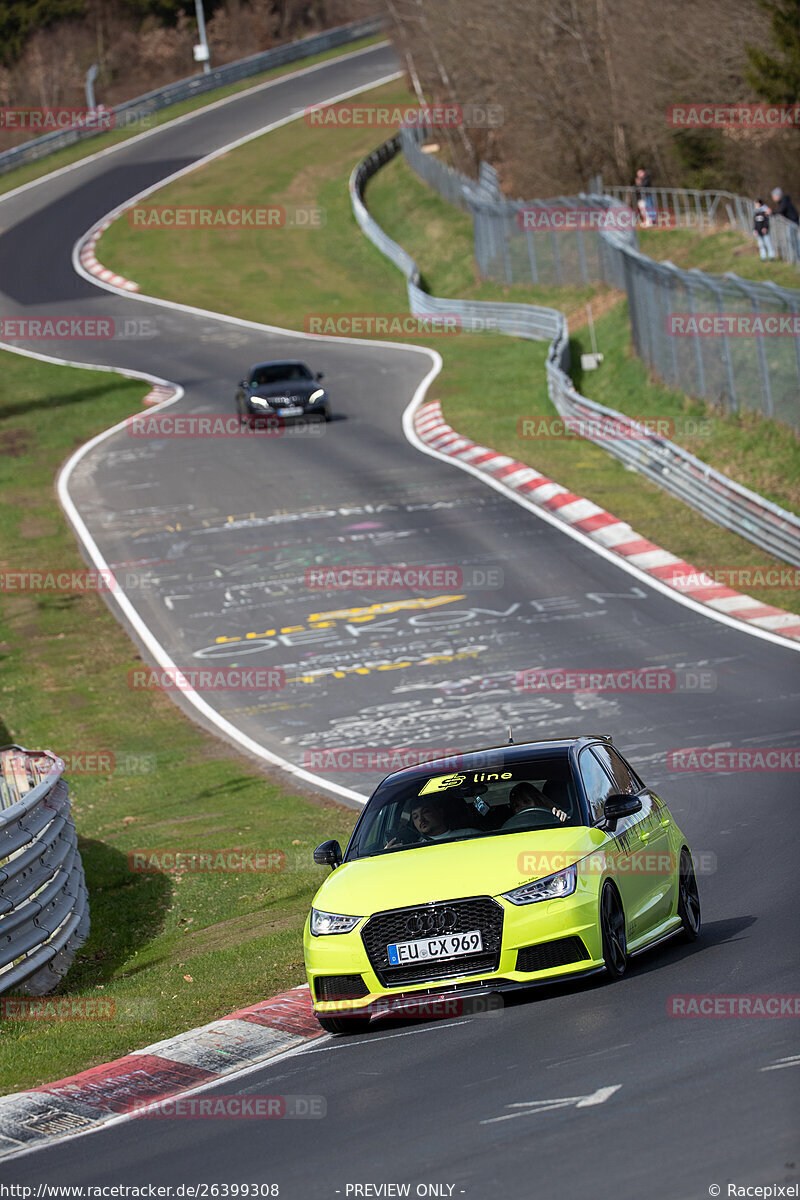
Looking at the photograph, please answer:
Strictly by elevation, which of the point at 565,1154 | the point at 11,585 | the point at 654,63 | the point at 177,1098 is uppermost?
the point at 654,63

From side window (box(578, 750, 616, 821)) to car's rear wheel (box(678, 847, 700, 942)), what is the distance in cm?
66

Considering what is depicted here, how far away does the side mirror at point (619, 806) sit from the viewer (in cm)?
970

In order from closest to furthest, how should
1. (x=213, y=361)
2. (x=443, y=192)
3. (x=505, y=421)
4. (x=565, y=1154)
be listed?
(x=565, y=1154) < (x=505, y=421) < (x=213, y=361) < (x=443, y=192)

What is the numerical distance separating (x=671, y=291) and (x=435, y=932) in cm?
2653

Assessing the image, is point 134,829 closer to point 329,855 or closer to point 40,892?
point 40,892

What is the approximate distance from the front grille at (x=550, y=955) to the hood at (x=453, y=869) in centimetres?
36

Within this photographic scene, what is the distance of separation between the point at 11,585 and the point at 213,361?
19884 mm

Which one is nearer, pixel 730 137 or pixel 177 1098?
pixel 177 1098

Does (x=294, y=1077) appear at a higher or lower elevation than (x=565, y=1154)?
lower

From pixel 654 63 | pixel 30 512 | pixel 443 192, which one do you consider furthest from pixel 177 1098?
pixel 443 192

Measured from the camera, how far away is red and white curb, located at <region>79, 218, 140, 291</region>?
5969cm

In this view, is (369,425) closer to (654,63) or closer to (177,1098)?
(654,63)

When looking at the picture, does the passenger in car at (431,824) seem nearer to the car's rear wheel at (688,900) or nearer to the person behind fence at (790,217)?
the car's rear wheel at (688,900)

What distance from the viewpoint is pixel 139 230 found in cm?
6738
